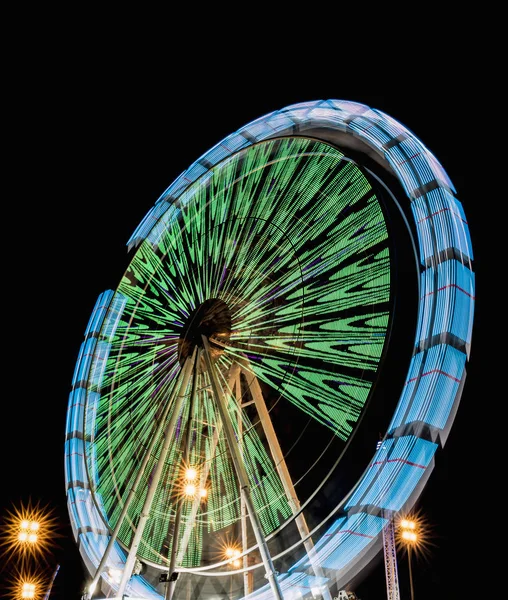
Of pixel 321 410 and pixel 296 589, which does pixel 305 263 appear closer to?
pixel 321 410

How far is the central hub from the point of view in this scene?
319 inches

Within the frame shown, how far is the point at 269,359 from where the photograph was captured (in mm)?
7641

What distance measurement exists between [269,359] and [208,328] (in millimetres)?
1035

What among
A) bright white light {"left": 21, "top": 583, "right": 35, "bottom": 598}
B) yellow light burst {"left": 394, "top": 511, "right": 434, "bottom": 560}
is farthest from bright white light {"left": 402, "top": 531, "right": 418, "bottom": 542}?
bright white light {"left": 21, "top": 583, "right": 35, "bottom": 598}

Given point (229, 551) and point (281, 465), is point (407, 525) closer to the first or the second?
point (229, 551)

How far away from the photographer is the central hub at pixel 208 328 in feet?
26.6

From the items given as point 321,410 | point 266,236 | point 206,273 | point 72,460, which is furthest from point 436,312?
point 72,460

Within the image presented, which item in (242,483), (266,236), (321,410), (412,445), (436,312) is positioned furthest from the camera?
(266,236)

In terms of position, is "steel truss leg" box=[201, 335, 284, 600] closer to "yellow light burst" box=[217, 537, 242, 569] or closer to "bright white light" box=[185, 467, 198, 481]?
"yellow light burst" box=[217, 537, 242, 569]

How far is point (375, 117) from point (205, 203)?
3447mm

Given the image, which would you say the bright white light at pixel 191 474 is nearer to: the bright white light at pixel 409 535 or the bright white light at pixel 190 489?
the bright white light at pixel 190 489

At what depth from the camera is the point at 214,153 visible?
9.20 meters

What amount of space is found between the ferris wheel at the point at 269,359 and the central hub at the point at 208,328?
→ 1.2 inches

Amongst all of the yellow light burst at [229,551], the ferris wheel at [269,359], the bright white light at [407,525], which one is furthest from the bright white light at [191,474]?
the bright white light at [407,525]
